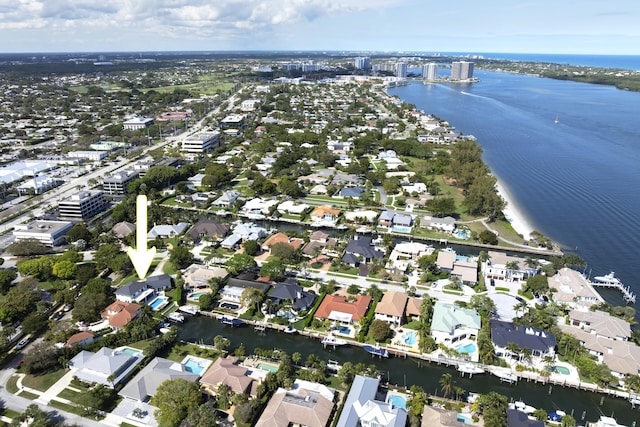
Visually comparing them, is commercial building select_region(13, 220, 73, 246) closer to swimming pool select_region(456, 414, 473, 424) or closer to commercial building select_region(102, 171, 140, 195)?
commercial building select_region(102, 171, 140, 195)

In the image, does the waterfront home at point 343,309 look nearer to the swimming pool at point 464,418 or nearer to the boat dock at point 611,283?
the swimming pool at point 464,418

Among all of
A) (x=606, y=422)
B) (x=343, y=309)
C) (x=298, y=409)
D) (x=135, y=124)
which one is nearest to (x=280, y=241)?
(x=343, y=309)

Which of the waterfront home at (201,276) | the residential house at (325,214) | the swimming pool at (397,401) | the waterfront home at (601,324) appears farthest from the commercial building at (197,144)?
the waterfront home at (601,324)

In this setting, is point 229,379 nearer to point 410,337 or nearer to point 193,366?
point 193,366

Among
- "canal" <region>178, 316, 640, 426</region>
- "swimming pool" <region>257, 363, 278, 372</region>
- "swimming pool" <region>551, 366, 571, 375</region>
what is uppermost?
"swimming pool" <region>551, 366, 571, 375</region>

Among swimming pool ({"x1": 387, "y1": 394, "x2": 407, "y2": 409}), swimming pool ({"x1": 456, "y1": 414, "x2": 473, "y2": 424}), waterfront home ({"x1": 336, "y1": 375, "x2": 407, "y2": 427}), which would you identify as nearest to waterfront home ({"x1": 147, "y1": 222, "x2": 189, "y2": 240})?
waterfront home ({"x1": 336, "y1": 375, "x2": 407, "y2": 427})

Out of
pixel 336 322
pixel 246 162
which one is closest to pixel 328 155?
pixel 246 162
